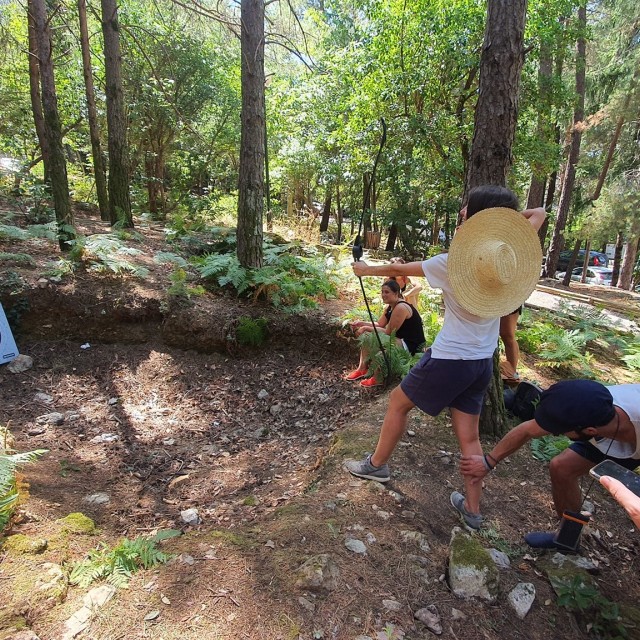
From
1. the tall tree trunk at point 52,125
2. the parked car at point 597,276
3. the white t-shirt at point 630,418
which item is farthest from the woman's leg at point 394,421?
the parked car at point 597,276

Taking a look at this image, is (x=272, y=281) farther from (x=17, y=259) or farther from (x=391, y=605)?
(x=391, y=605)

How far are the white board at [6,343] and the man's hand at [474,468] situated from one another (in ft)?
17.5

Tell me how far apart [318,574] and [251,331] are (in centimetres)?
398

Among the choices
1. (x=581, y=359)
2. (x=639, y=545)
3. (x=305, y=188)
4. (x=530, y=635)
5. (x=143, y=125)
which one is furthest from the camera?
(x=305, y=188)

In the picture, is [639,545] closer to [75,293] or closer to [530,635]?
[530,635]

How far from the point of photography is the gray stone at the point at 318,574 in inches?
81.2

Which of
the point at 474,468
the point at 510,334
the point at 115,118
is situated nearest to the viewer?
the point at 474,468

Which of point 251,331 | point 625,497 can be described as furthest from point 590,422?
point 251,331

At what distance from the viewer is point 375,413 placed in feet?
13.6

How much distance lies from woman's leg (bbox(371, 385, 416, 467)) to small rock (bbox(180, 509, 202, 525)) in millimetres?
1426

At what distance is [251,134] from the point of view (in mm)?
5906

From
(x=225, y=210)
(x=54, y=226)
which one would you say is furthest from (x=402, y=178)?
(x=54, y=226)

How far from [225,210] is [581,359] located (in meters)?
11.8

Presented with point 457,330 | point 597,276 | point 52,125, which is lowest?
point 597,276
